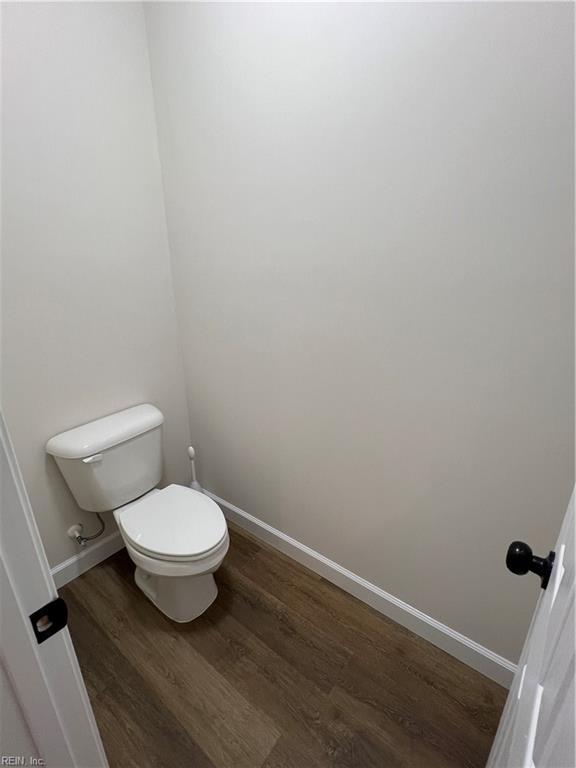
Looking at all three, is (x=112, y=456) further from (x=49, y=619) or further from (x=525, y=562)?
(x=525, y=562)

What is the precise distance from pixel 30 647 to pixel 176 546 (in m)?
0.86

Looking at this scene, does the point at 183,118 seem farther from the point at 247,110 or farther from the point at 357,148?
the point at 357,148

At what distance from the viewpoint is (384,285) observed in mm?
1200

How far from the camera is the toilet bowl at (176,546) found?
1414mm

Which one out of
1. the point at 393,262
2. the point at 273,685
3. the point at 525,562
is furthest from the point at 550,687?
the point at 273,685

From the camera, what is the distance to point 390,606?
61.7 inches

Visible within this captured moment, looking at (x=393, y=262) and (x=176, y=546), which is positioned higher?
(x=393, y=262)

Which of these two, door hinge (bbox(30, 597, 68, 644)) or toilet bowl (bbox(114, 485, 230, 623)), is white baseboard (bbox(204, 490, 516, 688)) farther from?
door hinge (bbox(30, 597, 68, 644))

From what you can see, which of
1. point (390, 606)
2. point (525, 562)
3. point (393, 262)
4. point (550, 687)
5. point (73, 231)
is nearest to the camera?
point (550, 687)

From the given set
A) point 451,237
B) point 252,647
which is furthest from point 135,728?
point 451,237

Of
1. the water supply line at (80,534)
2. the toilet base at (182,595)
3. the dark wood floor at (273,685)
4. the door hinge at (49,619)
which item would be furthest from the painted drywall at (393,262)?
the door hinge at (49,619)

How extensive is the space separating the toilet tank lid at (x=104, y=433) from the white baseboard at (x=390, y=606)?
0.70 m

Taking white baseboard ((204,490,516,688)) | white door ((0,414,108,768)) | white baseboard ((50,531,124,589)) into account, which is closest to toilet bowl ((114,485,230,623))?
white baseboard ((50,531,124,589))

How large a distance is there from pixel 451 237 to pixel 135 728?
5.77ft
